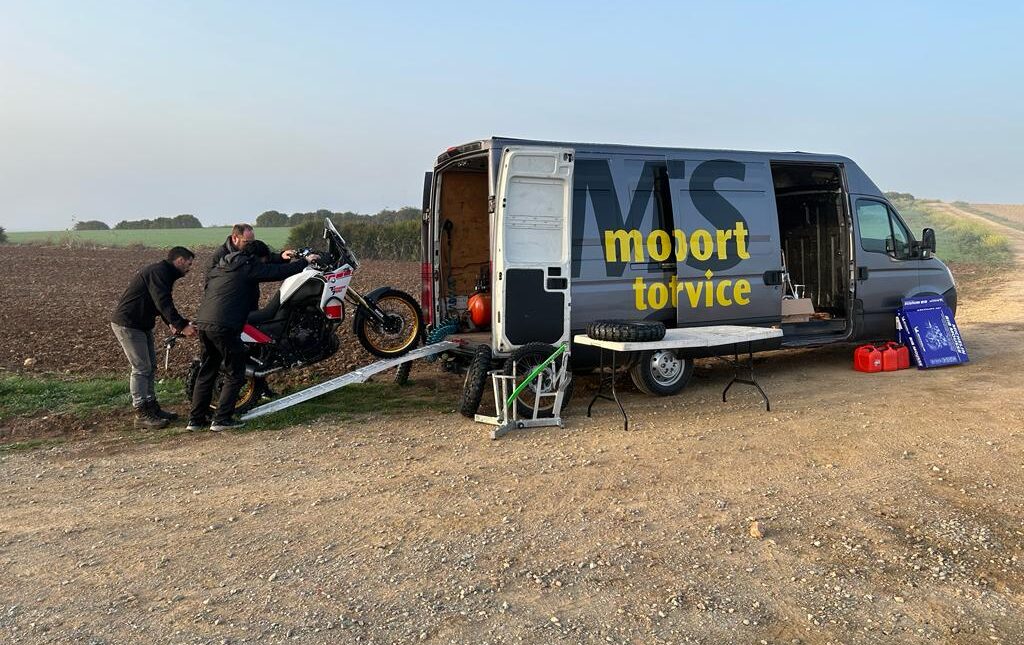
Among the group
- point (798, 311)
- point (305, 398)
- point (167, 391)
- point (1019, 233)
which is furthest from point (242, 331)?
point (1019, 233)

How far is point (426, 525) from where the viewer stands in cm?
426

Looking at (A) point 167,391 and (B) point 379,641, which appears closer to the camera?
(B) point 379,641

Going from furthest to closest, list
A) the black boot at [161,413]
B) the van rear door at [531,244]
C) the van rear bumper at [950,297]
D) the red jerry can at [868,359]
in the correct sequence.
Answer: the van rear bumper at [950,297] < the red jerry can at [868,359] < the black boot at [161,413] < the van rear door at [531,244]

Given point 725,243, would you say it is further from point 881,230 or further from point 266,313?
point 266,313

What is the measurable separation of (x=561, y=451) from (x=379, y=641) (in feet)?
9.21

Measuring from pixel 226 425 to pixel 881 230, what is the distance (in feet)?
24.1

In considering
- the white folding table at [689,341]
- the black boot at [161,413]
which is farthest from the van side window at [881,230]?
the black boot at [161,413]

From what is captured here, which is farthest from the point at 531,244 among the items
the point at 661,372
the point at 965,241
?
the point at 965,241

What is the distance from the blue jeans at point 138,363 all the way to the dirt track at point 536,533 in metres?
0.80

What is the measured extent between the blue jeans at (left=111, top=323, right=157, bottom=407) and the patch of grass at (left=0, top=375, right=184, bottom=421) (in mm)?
669

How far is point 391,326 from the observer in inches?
307

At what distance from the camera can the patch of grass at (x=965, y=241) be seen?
30.7m

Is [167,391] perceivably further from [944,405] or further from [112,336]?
[944,405]

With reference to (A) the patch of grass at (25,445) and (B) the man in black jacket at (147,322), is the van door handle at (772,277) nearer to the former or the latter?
(B) the man in black jacket at (147,322)
